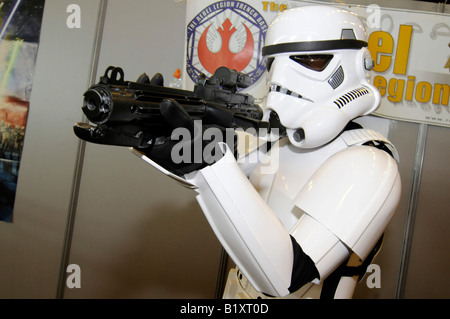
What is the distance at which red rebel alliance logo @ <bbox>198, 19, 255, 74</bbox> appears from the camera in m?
2.10

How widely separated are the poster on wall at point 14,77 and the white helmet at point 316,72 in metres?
1.68

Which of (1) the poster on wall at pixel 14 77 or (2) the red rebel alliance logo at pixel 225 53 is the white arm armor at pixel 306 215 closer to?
(2) the red rebel alliance logo at pixel 225 53

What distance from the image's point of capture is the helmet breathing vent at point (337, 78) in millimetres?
1111

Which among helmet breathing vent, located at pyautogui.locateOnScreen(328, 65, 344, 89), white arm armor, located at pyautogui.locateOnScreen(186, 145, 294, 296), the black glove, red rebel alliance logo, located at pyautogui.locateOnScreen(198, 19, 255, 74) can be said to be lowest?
white arm armor, located at pyautogui.locateOnScreen(186, 145, 294, 296)

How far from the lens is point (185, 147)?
32.9 inches

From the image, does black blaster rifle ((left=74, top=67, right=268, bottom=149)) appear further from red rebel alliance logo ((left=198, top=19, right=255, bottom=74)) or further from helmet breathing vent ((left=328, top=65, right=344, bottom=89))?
red rebel alliance logo ((left=198, top=19, right=255, bottom=74))

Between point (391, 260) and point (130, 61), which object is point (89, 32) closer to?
point (130, 61)

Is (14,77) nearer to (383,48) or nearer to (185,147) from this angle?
(185,147)

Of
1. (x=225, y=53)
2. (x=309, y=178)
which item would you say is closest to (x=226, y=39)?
(x=225, y=53)

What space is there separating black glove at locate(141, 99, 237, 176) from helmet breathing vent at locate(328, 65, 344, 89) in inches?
17.1

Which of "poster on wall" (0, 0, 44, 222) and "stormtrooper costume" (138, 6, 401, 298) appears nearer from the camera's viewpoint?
"stormtrooper costume" (138, 6, 401, 298)

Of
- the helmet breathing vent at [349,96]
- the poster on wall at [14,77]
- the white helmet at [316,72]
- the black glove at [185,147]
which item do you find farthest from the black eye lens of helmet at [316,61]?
the poster on wall at [14,77]

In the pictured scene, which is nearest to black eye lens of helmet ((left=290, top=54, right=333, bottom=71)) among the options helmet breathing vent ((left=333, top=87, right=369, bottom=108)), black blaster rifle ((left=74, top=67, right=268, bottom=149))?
helmet breathing vent ((left=333, top=87, right=369, bottom=108))

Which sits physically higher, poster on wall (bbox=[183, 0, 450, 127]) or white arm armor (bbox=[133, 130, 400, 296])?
poster on wall (bbox=[183, 0, 450, 127])
